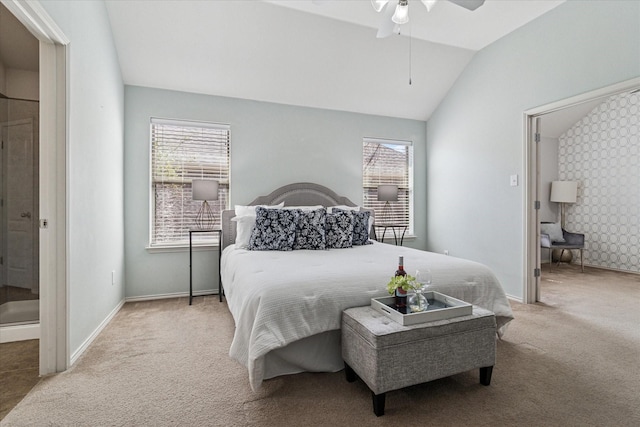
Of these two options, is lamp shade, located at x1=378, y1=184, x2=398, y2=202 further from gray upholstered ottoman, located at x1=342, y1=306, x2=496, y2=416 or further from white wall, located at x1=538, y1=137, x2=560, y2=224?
white wall, located at x1=538, y1=137, x2=560, y2=224

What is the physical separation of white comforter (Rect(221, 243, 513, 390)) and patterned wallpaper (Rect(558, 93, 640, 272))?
443 cm

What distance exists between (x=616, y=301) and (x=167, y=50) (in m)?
5.58

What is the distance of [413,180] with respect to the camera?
4996mm

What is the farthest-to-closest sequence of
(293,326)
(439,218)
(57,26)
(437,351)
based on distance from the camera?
1. (439,218)
2. (57,26)
3. (293,326)
4. (437,351)

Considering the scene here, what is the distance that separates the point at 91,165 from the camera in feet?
8.25

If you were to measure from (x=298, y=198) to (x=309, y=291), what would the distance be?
7.72ft

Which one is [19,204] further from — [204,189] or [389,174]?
[389,174]

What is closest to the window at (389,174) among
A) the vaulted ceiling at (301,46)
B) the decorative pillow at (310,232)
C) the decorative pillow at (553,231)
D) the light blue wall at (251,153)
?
the light blue wall at (251,153)

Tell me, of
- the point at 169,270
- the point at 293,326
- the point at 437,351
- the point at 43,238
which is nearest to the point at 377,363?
the point at 437,351

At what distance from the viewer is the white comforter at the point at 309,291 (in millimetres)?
1759

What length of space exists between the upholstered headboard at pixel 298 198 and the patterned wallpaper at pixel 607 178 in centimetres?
452

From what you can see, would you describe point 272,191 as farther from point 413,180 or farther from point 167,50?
point 413,180

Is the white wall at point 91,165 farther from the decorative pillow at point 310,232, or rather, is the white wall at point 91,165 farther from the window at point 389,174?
the window at point 389,174

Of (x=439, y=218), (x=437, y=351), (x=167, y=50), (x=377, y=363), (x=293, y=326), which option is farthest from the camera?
(x=439, y=218)
